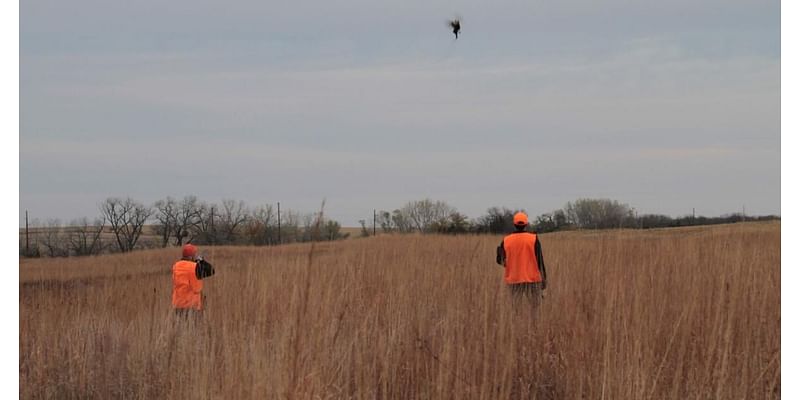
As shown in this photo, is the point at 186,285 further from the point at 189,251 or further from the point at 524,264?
the point at 524,264

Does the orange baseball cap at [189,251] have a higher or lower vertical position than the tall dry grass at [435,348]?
higher

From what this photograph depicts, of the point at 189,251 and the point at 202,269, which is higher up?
the point at 189,251

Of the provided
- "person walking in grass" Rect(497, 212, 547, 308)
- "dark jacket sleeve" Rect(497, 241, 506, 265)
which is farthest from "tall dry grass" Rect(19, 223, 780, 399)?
"dark jacket sleeve" Rect(497, 241, 506, 265)

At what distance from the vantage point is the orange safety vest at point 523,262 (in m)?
8.41

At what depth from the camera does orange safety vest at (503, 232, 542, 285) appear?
8.41 m

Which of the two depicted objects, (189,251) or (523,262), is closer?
(523,262)

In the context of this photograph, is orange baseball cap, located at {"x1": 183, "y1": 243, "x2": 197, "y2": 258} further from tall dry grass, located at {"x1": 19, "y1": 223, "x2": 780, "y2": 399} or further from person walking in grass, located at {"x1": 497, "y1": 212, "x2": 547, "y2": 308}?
person walking in grass, located at {"x1": 497, "y1": 212, "x2": 547, "y2": 308}

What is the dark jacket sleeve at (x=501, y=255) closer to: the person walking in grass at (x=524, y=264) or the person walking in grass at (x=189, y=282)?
the person walking in grass at (x=524, y=264)

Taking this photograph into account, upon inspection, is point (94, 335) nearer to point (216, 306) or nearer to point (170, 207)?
point (216, 306)

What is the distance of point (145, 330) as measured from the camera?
712 cm

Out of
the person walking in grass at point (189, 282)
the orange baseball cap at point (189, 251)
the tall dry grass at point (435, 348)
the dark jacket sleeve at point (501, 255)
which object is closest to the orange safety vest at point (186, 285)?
the person walking in grass at point (189, 282)

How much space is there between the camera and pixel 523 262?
8.46 meters

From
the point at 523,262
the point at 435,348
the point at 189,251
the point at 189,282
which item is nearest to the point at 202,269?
the point at 189,282
